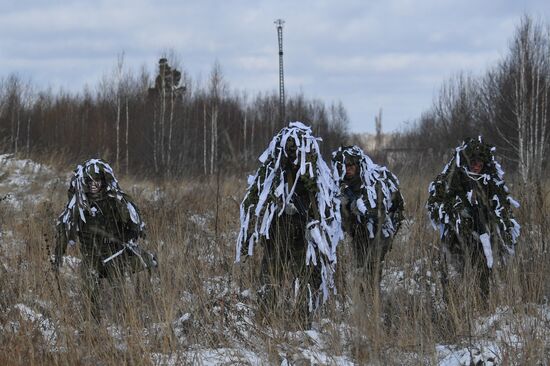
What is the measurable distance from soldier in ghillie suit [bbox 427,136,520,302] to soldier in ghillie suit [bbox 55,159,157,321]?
7.91 feet

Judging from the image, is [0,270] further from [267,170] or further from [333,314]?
[333,314]

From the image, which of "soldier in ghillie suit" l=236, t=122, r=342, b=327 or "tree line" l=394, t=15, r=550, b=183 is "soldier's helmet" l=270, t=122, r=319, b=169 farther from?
"tree line" l=394, t=15, r=550, b=183

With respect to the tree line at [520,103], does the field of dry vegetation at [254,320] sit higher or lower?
lower

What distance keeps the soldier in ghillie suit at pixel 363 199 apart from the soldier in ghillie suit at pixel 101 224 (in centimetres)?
175

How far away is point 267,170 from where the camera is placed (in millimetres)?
4387

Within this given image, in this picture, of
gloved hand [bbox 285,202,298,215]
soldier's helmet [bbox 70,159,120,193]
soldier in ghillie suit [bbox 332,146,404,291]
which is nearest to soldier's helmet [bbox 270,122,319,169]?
gloved hand [bbox 285,202,298,215]

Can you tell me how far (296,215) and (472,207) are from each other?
166 centimetres

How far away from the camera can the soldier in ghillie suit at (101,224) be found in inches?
200

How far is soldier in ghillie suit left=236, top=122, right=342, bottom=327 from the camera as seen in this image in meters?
4.26

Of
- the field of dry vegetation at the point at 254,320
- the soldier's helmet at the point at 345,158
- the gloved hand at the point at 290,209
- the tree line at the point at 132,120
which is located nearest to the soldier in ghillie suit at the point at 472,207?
the field of dry vegetation at the point at 254,320

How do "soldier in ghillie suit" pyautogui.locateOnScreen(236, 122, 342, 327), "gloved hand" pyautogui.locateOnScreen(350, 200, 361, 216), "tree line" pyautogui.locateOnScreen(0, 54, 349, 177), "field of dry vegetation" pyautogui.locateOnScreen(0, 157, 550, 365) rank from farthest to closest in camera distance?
"tree line" pyautogui.locateOnScreen(0, 54, 349, 177) < "gloved hand" pyautogui.locateOnScreen(350, 200, 361, 216) < "soldier in ghillie suit" pyautogui.locateOnScreen(236, 122, 342, 327) < "field of dry vegetation" pyautogui.locateOnScreen(0, 157, 550, 365)

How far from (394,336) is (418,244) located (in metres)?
2.16

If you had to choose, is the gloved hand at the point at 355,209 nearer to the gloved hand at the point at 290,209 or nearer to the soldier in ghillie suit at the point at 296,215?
the soldier in ghillie suit at the point at 296,215

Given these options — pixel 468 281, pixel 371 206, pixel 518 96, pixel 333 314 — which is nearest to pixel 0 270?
pixel 333 314
